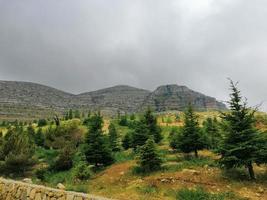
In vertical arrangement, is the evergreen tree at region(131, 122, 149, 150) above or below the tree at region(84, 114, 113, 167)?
above

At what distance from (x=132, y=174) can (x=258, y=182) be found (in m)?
9.26

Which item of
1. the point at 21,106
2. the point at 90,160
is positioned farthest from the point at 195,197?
the point at 21,106

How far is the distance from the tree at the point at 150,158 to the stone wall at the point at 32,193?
498 inches

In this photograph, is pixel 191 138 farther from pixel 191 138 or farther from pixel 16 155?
pixel 16 155

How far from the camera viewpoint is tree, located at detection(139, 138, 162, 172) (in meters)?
24.0

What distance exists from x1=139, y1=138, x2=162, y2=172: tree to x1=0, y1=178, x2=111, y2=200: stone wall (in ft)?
41.5

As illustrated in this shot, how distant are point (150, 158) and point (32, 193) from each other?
Answer: 1401cm

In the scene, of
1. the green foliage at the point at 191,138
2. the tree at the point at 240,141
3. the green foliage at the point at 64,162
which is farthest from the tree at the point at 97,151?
the tree at the point at 240,141

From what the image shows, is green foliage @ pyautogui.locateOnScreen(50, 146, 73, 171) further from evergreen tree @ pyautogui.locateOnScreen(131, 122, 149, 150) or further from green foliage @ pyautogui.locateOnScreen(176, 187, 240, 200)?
green foliage @ pyautogui.locateOnScreen(176, 187, 240, 200)

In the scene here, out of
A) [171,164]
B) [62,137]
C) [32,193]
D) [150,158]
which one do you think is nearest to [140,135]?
[171,164]

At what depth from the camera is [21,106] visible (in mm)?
185125

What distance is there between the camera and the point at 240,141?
64.4 feet

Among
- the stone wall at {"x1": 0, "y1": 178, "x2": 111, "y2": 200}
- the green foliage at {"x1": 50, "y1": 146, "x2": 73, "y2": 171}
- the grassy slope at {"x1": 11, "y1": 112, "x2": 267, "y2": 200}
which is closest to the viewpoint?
the stone wall at {"x1": 0, "y1": 178, "x2": 111, "y2": 200}

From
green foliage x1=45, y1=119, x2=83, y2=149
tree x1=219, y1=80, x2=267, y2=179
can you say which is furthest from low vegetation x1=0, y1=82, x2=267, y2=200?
green foliage x1=45, y1=119, x2=83, y2=149
